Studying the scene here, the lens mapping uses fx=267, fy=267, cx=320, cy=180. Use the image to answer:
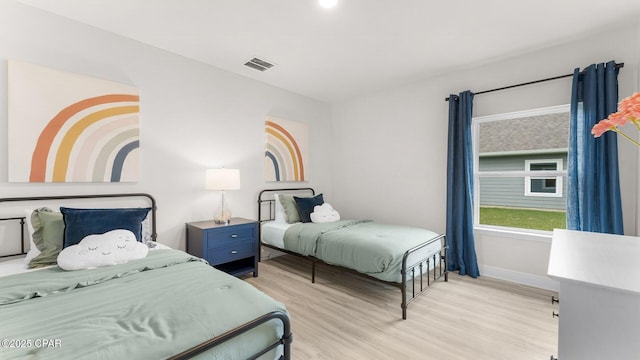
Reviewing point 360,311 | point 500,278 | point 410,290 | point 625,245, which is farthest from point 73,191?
point 500,278

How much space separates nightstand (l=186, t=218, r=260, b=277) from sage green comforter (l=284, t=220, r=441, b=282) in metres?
0.47

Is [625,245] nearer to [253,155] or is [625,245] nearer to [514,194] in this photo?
[253,155]

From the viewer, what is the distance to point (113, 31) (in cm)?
262

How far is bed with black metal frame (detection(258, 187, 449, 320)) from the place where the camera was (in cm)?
250

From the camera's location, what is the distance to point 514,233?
317 cm

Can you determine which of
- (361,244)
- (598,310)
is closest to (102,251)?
(361,244)

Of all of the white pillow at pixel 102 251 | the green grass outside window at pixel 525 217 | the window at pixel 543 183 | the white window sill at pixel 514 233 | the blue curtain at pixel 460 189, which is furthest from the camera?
the green grass outside window at pixel 525 217

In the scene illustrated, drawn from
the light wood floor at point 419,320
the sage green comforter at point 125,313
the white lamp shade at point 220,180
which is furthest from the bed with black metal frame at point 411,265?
the sage green comforter at point 125,313

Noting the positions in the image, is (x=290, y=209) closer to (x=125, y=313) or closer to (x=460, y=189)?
(x=460, y=189)

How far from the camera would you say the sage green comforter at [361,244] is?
2.56 metres

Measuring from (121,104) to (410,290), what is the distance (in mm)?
3549

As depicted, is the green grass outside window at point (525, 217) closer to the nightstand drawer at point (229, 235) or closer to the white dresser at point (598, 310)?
the nightstand drawer at point (229, 235)

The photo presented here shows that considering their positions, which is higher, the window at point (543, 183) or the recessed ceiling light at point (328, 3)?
the recessed ceiling light at point (328, 3)

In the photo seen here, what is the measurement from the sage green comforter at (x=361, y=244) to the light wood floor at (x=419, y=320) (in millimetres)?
351
